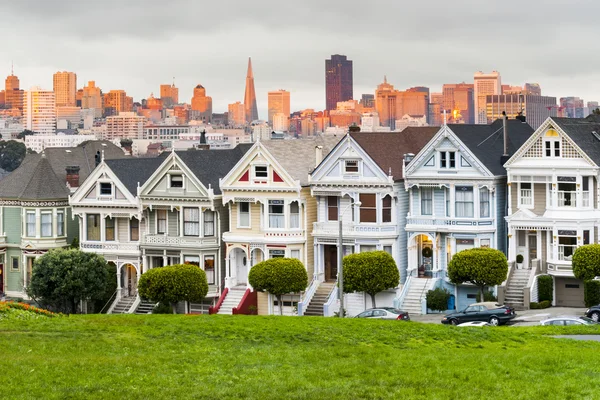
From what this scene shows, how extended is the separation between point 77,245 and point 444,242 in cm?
2120

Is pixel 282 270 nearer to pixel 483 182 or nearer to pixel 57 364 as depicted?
pixel 483 182

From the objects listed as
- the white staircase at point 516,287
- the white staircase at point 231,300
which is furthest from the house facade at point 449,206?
the white staircase at point 231,300

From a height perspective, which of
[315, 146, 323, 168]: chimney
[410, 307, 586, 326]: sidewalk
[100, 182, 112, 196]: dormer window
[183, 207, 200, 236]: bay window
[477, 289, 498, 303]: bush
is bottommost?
[410, 307, 586, 326]: sidewalk

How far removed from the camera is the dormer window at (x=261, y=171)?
6225 cm

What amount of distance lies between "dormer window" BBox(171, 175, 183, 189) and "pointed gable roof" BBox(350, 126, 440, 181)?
9332mm

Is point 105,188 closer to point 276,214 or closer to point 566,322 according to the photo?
point 276,214

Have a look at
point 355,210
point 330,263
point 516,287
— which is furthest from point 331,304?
point 516,287

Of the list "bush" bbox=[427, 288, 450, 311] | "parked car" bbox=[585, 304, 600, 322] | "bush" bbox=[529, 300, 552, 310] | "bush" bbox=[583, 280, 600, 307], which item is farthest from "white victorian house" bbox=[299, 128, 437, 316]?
"parked car" bbox=[585, 304, 600, 322]

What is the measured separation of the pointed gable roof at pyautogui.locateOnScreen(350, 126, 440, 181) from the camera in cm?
6069

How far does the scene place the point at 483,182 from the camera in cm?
5809

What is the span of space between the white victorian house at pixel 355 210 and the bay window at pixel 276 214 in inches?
71.1

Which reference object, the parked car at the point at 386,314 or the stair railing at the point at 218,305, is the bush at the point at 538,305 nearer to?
the parked car at the point at 386,314

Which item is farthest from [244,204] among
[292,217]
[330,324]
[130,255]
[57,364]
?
[57,364]

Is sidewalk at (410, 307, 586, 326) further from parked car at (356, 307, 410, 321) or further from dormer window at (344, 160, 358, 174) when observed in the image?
dormer window at (344, 160, 358, 174)
